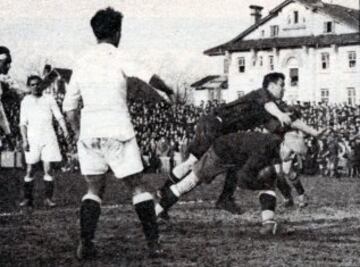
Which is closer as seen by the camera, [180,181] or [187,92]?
[180,181]

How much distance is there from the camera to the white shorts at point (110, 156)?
5.68 meters

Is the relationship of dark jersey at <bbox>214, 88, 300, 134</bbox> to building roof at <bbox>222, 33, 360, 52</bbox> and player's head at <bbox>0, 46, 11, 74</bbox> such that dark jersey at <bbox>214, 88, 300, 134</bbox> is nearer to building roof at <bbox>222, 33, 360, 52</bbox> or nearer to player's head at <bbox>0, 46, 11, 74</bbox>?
player's head at <bbox>0, 46, 11, 74</bbox>

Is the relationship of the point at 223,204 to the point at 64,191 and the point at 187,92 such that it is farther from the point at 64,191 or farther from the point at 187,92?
the point at 187,92

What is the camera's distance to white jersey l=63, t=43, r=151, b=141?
571 cm

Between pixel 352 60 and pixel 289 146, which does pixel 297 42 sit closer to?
pixel 352 60

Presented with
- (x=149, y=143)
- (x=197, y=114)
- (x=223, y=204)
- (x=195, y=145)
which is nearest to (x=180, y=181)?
(x=195, y=145)

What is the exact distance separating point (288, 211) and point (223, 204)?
108 centimetres

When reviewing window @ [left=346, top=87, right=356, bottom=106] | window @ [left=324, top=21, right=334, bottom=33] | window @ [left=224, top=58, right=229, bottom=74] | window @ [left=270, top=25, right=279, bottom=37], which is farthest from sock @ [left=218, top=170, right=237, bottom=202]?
window @ [left=224, top=58, right=229, bottom=74]

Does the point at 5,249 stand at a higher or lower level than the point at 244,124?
lower

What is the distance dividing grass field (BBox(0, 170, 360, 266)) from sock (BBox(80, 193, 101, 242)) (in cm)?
19

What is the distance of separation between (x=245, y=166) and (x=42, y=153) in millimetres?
4223

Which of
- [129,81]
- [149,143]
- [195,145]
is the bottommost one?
[149,143]

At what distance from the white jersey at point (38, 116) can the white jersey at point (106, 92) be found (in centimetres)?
481

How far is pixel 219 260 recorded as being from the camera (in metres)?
5.38
